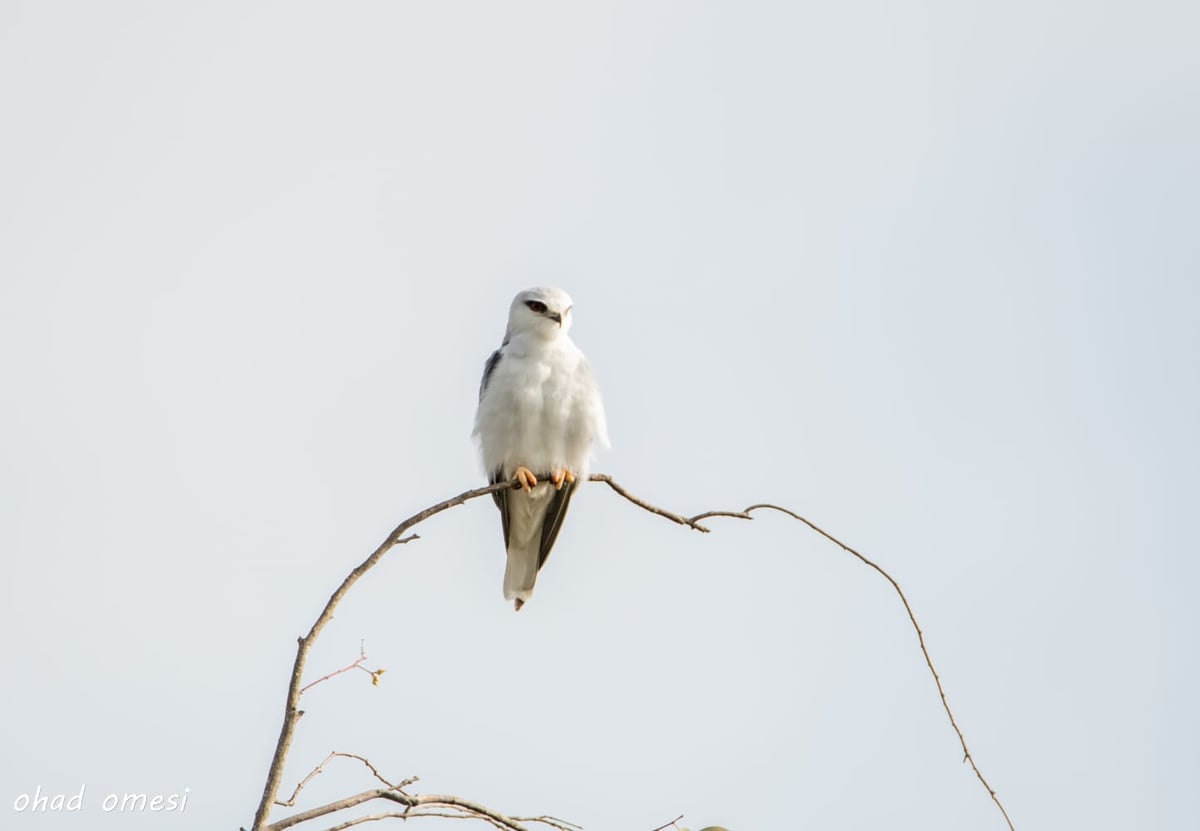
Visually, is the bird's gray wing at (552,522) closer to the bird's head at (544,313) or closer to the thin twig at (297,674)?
the bird's head at (544,313)

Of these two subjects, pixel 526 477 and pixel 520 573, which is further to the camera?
pixel 520 573

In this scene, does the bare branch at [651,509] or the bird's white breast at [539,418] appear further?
the bird's white breast at [539,418]

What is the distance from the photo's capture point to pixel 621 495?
13.9ft

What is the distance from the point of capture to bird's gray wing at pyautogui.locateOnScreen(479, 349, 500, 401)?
704 centimetres

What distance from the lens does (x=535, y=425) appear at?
262 inches

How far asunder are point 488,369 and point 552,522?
0.81 meters

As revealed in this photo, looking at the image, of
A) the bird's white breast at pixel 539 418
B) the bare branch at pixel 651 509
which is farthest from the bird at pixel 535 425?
the bare branch at pixel 651 509

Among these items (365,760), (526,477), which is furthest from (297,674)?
(526,477)

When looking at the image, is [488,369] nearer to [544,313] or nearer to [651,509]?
[544,313]

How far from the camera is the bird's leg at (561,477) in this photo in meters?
6.66

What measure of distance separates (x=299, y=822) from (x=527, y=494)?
4162mm

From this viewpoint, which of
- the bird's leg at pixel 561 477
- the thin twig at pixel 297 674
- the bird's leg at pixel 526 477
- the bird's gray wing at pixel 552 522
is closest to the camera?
the thin twig at pixel 297 674

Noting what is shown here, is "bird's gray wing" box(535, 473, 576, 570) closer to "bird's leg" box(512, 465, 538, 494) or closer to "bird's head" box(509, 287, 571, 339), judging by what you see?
"bird's leg" box(512, 465, 538, 494)

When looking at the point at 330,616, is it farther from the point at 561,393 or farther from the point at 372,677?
the point at 561,393
